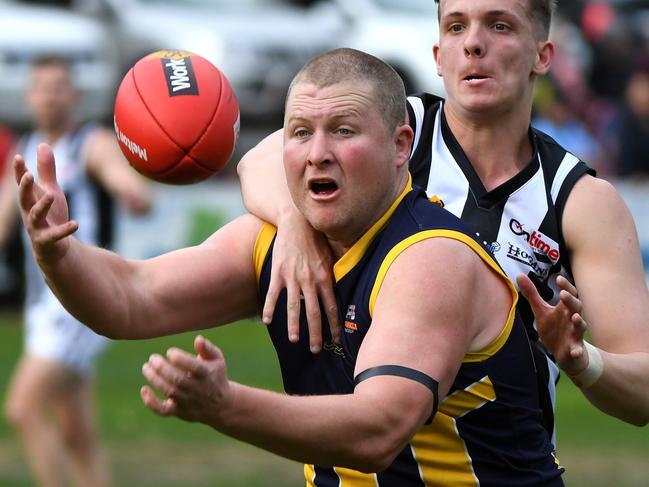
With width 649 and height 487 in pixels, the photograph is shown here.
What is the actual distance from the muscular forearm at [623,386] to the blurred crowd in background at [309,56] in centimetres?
1137

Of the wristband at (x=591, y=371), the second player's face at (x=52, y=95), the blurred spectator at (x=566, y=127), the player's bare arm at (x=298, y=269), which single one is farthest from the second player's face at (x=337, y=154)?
the blurred spectator at (x=566, y=127)

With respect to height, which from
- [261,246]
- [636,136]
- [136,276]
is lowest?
[636,136]

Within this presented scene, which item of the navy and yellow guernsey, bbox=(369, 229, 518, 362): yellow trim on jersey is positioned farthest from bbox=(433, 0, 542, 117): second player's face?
bbox=(369, 229, 518, 362): yellow trim on jersey

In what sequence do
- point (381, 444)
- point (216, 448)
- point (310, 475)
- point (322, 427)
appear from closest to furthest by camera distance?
point (322, 427), point (381, 444), point (310, 475), point (216, 448)

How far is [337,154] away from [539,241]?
101 cm

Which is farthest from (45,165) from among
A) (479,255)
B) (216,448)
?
(216,448)

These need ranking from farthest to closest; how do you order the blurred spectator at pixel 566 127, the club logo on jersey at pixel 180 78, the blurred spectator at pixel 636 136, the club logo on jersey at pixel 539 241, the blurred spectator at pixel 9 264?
the blurred spectator at pixel 566 127
the blurred spectator at pixel 9 264
the blurred spectator at pixel 636 136
the club logo on jersey at pixel 180 78
the club logo on jersey at pixel 539 241

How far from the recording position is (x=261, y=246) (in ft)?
16.4

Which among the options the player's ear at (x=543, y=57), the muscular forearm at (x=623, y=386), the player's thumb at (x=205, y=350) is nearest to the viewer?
the player's thumb at (x=205, y=350)

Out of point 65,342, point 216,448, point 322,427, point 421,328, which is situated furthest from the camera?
point 216,448

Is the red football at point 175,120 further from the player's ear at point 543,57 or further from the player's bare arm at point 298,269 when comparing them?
the player's ear at point 543,57

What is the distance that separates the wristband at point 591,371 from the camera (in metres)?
4.70

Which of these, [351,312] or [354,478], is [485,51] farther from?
[354,478]

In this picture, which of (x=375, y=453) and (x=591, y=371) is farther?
(x=591, y=371)
